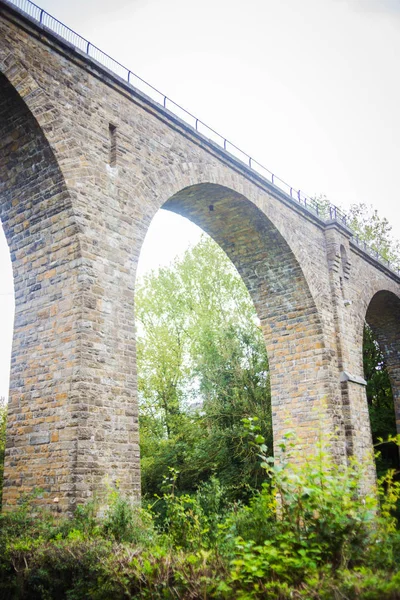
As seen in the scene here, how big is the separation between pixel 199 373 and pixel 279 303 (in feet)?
16.2

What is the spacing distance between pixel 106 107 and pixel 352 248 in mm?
9614

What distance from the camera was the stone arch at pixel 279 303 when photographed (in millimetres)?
12836

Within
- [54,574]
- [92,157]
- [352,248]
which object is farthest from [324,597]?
[352,248]

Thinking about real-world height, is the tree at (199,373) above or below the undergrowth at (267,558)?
above

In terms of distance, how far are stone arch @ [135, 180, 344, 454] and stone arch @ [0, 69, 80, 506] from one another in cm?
437

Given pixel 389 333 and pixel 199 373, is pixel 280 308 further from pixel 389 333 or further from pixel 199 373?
pixel 389 333

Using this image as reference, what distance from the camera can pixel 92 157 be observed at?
853 cm

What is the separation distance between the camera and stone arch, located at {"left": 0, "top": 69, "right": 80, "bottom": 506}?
24.5ft

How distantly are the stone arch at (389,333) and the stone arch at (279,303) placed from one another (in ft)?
20.8

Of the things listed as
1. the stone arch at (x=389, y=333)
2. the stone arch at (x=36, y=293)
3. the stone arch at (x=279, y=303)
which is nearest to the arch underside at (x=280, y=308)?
the stone arch at (x=279, y=303)

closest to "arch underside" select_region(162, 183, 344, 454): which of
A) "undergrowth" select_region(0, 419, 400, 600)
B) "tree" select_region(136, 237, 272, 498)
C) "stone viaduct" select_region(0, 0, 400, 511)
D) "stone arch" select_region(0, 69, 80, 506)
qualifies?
"stone viaduct" select_region(0, 0, 400, 511)

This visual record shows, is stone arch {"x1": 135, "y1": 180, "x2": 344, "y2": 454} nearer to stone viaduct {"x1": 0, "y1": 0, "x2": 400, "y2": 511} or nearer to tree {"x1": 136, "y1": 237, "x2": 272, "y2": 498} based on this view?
stone viaduct {"x1": 0, "y1": 0, "x2": 400, "y2": 511}

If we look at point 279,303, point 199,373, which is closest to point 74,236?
point 279,303

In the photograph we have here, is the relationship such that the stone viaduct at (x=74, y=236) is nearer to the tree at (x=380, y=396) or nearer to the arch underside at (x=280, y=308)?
the arch underside at (x=280, y=308)
